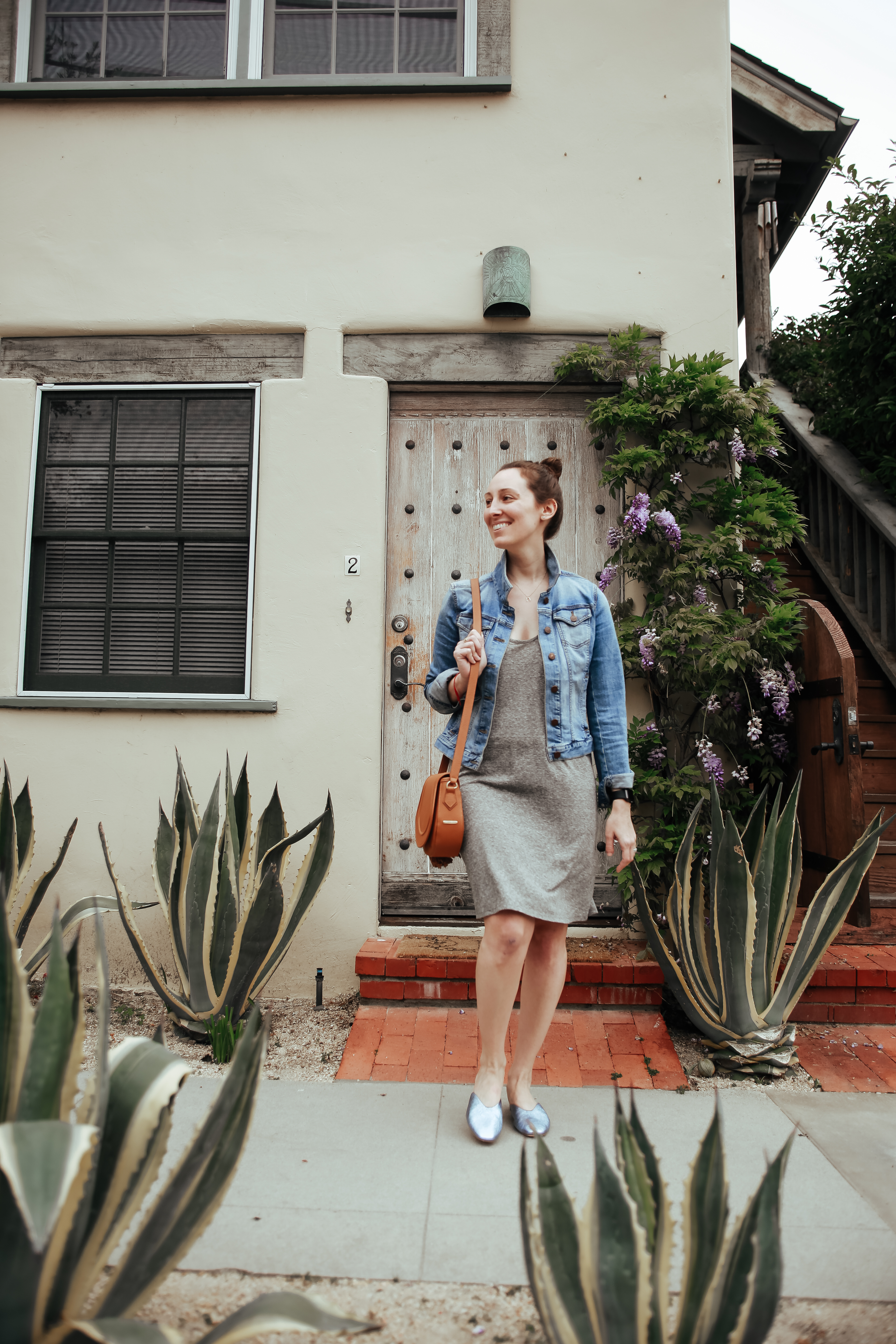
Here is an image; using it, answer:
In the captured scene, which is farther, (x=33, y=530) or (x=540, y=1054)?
(x=33, y=530)

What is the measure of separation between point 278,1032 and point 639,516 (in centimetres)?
245

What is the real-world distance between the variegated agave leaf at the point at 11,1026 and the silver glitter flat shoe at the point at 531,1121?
147 centimetres

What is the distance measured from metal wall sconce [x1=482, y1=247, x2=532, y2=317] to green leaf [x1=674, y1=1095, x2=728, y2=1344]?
10.8 ft

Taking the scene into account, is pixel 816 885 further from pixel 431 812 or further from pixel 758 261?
pixel 758 261

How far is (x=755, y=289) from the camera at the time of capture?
23.8 ft

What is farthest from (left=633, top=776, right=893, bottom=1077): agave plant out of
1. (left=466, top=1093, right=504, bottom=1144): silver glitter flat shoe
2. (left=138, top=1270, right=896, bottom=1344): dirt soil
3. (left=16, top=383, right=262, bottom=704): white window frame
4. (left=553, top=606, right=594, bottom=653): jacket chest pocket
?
(left=16, top=383, right=262, bottom=704): white window frame

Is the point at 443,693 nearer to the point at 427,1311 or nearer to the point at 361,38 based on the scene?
the point at 427,1311

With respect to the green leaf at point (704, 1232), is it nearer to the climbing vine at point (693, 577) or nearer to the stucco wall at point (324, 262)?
the climbing vine at point (693, 577)

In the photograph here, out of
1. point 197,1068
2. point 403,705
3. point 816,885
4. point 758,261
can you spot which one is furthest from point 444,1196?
point 758,261

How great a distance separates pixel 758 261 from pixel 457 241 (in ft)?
15.1

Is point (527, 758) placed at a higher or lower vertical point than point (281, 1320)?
higher

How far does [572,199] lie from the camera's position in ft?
12.5

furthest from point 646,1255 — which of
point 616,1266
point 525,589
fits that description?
point 525,589

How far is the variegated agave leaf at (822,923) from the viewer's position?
2811mm
